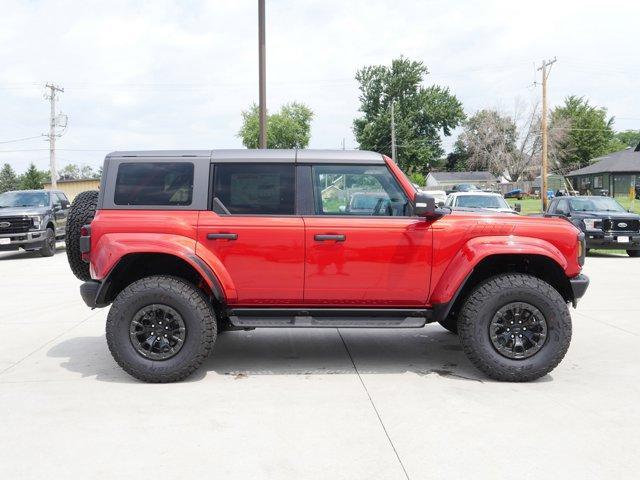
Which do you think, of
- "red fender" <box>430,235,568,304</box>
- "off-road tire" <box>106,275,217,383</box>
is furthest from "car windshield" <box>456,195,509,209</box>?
"off-road tire" <box>106,275,217,383</box>

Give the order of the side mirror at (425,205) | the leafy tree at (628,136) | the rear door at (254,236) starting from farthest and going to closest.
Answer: the leafy tree at (628,136) → the rear door at (254,236) → the side mirror at (425,205)

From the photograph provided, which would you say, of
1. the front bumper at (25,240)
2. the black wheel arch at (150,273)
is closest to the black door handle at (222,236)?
the black wheel arch at (150,273)

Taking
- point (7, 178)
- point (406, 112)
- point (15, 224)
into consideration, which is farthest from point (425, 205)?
point (7, 178)

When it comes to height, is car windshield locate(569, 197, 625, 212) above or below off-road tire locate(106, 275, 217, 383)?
above

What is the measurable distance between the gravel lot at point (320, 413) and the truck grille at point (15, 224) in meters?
10.4

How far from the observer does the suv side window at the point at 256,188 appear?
16.9 ft

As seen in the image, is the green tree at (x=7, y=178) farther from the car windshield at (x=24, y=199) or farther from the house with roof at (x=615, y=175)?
the car windshield at (x=24, y=199)

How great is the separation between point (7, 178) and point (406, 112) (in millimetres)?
75061

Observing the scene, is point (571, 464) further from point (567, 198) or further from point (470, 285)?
point (567, 198)

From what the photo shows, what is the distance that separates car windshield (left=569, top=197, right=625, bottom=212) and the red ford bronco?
11980 millimetres

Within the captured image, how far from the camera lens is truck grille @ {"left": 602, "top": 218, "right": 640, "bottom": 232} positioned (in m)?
14.9

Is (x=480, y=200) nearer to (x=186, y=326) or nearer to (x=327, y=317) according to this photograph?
(x=327, y=317)

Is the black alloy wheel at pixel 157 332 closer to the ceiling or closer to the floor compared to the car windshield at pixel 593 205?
closer to the floor

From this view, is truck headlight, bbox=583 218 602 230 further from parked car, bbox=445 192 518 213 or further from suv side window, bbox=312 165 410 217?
suv side window, bbox=312 165 410 217
